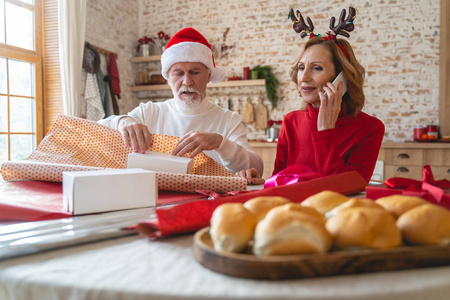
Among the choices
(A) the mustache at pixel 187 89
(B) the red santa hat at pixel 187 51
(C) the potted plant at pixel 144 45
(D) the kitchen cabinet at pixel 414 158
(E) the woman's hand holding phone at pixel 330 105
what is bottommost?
(D) the kitchen cabinet at pixel 414 158

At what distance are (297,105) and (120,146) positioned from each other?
4.26m

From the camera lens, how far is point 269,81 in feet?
17.6

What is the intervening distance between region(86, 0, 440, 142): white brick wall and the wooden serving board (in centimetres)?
497

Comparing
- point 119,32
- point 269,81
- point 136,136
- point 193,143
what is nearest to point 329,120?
Result: point 193,143

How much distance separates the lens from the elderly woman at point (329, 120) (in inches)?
69.4

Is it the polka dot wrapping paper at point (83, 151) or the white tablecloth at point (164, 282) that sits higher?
the polka dot wrapping paper at point (83, 151)

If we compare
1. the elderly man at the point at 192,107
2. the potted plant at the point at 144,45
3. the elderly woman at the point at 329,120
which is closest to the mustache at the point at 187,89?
the elderly man at the point at 192,107

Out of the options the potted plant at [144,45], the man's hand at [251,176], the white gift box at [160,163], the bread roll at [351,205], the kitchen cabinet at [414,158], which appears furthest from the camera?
the potted plant at [144,45]

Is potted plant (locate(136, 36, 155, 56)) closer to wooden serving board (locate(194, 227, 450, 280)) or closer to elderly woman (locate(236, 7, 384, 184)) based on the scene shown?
elderly woman (locate(236, 7, 384, 184))

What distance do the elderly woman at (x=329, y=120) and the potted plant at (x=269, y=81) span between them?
3.28 meters

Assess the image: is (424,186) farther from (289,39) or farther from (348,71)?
(289,39)

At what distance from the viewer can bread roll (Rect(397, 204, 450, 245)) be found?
1.51 ft

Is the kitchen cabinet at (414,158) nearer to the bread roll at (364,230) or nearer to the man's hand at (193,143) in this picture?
the man's hand at (193,143)

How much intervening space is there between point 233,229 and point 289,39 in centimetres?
533
